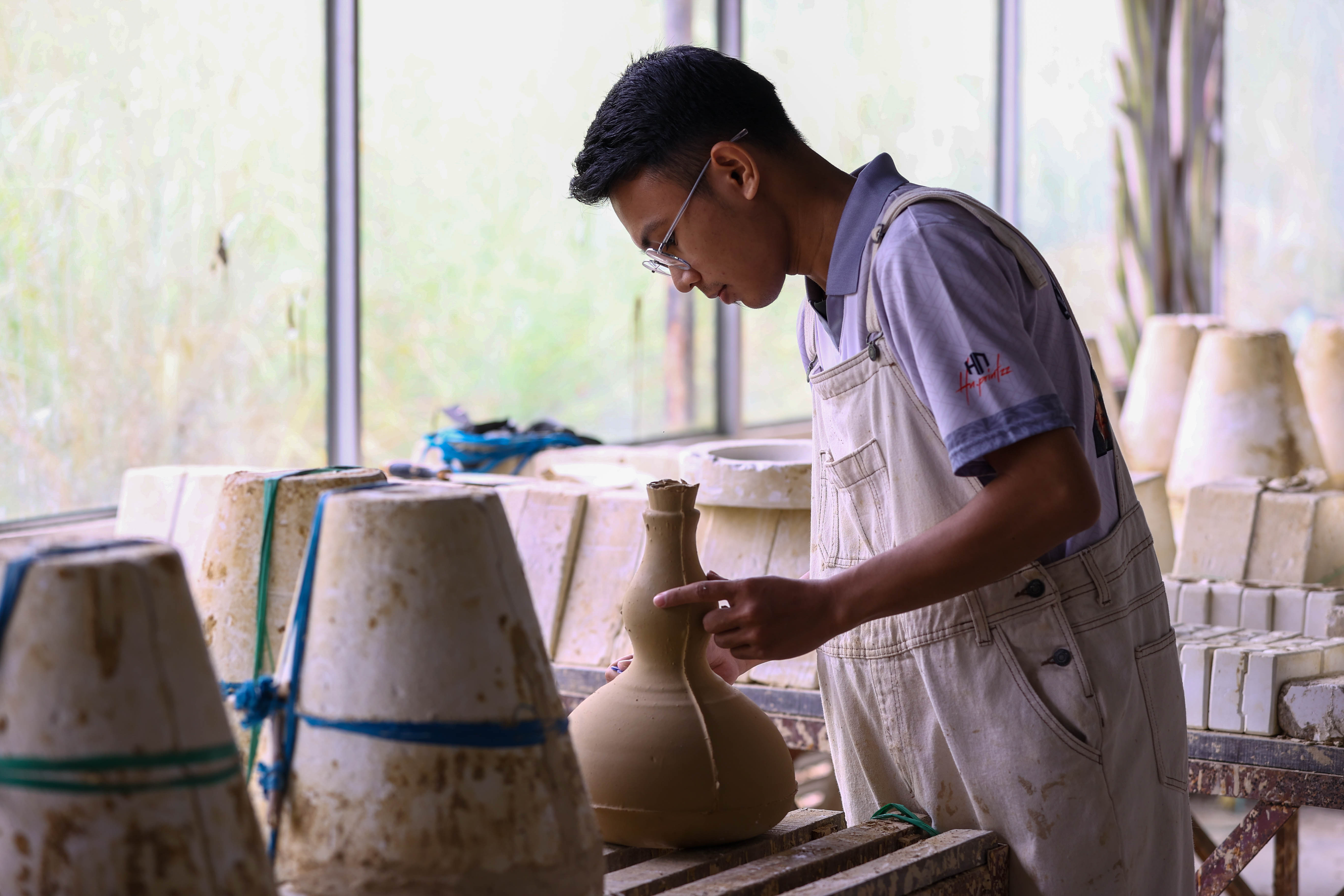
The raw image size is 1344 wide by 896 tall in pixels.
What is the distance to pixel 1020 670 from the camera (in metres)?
1.77

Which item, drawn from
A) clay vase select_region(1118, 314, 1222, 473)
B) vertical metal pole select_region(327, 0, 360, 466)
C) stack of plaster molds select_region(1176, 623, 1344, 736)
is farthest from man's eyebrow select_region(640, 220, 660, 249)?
clay vase select_region(1118, 314, 1222, 473)

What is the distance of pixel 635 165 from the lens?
1.88m

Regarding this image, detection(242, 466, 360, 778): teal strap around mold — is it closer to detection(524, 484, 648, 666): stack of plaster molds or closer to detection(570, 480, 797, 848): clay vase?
detection(570, 480, 797, 848): clay vase

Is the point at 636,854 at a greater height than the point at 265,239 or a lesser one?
lesser

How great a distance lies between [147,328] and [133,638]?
9.80 feet

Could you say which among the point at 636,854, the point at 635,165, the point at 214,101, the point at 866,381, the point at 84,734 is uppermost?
the point at 214,101

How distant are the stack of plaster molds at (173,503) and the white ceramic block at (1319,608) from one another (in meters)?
2.55

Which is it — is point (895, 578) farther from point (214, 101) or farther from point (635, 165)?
point (214, 101)

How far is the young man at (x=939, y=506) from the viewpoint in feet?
5.25

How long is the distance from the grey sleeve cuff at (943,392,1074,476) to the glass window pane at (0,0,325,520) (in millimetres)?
2748

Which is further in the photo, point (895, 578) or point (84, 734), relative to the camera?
point (895, 578)

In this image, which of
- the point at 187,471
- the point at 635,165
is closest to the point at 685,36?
the point at 187,471

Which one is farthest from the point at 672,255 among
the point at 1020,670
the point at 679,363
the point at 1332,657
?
the point at 679,363

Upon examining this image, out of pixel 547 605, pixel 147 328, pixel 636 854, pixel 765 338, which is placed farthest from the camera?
pixel 765 338
